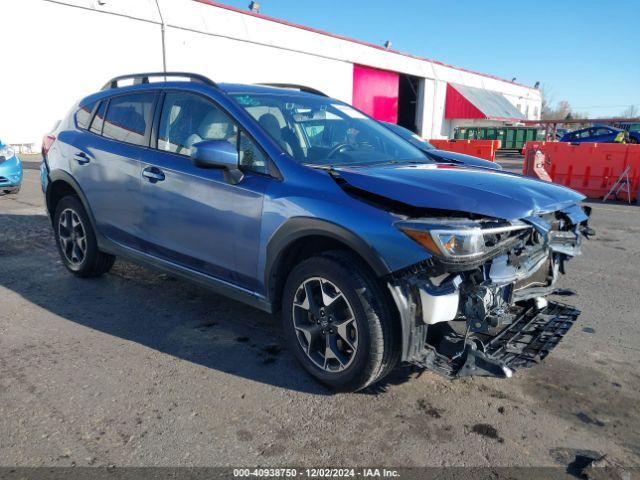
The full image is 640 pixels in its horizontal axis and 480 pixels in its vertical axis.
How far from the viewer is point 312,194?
10.0ft

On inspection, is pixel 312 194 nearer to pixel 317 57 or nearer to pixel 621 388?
pixel 621 388

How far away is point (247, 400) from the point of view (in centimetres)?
306

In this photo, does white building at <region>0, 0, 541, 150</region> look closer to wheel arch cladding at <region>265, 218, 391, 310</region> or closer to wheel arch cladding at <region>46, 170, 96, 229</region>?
wheel arch cladding at <region>46, 170, 96, 229</region>

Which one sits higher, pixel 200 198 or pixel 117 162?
pixel 117 162

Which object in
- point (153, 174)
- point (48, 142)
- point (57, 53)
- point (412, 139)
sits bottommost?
point (153, 174)

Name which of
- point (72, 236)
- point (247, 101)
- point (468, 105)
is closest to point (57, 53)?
point (72, 236)

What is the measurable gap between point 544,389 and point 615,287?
2.58m

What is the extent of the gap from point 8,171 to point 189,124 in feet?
25.1

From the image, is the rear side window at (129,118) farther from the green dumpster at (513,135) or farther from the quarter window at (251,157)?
the green dumpster at (513,135)

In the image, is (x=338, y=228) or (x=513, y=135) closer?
(x=338, y=228)

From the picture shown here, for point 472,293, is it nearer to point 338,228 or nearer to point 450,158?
point 338,228

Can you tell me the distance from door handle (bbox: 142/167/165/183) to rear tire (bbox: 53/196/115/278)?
3.78ft

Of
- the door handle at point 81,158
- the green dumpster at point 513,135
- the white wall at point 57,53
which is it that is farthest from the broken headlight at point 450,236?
the green dumpster at point 513,135

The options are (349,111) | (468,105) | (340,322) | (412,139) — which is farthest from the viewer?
(468,105)
